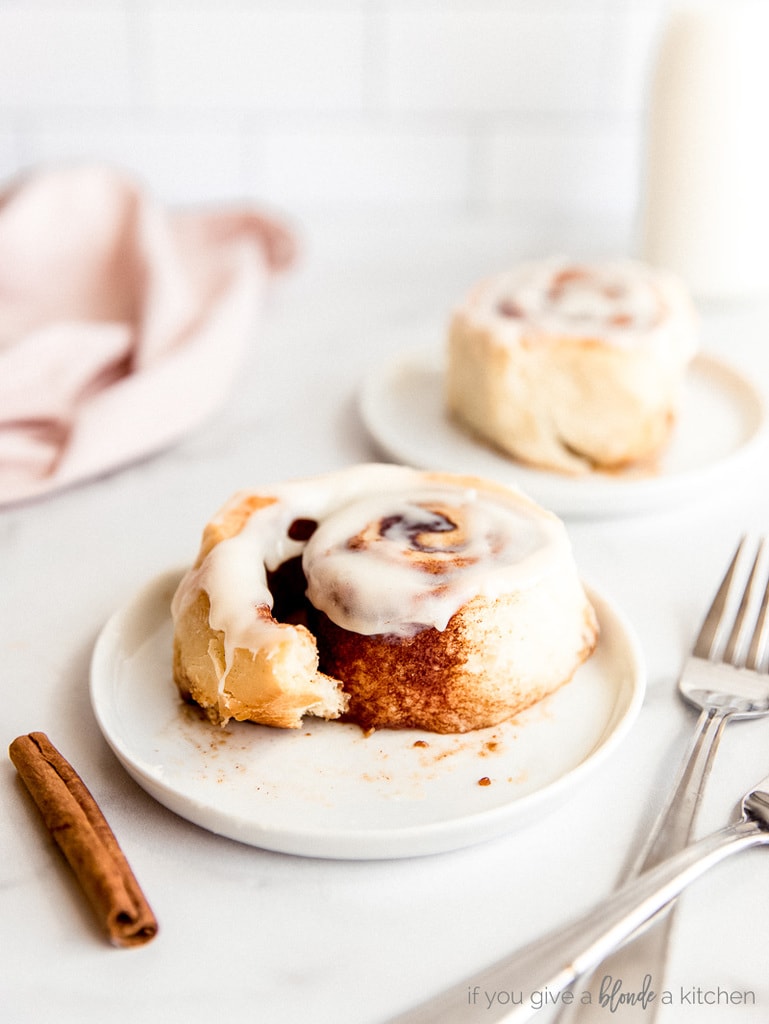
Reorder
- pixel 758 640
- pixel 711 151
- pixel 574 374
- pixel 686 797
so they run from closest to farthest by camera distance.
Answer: pixel 686 797 → pixel 758 640 → pixel 574 374 → pixel 711 151

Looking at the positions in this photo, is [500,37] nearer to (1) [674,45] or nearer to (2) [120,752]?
(1) [674,45]

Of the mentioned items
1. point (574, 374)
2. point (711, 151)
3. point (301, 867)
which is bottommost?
point (301, 867)

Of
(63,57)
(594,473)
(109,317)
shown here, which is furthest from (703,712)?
(63,57)

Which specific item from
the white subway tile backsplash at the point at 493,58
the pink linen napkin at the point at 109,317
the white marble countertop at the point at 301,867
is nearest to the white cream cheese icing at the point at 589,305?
the white marble countertop at the point at 301,867

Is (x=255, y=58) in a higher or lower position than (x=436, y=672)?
higher

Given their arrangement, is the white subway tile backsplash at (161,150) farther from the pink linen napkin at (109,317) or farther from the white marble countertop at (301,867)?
the white marble countertop at (301,867)

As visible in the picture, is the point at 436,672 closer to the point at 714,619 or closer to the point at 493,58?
the point at 714,619
